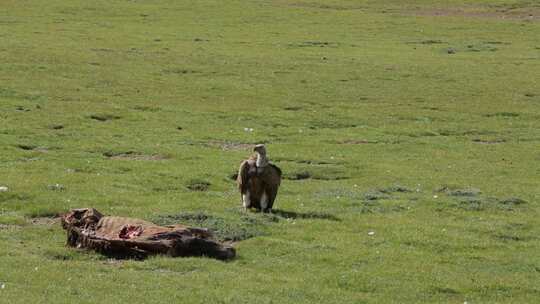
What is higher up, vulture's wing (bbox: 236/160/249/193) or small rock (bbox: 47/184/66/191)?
vulture's wing (bbox: 236/160/249/193)

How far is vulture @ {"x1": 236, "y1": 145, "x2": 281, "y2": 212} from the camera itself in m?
19.5

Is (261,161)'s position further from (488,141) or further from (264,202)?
(488,141)

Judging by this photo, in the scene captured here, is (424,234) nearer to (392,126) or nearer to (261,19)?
(392,126)

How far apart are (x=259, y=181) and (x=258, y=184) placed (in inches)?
3.4

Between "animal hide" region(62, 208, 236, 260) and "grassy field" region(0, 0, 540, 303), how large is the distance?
239 mm

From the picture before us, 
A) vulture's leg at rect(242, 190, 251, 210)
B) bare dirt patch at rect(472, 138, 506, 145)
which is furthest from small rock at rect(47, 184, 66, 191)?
bare dirt patch at rect(472, 138, 506, 145)

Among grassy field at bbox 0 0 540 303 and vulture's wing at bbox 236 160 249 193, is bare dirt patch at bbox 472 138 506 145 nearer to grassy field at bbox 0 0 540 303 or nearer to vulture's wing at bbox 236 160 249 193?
grassy field at bbox 0 0 540 303

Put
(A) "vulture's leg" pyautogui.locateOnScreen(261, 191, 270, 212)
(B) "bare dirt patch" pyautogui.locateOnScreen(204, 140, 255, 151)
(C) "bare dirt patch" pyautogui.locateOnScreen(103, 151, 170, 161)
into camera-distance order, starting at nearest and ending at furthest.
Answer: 1. (A) "vulture's leg" pyautogui.locateOnScreen(261, 191, 270, 212)
2. (C) "bare dirt patch" pyautogui.locateOnScreen(103, 151, 170, 161)
3. (B) "bare dirt patch" pyautogui.locateOnScreen(204, 140, 255, 151)

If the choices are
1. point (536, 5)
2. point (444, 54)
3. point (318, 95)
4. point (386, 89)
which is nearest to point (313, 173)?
point (318, 95)

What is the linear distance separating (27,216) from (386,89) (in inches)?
969

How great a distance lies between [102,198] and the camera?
2086 cm

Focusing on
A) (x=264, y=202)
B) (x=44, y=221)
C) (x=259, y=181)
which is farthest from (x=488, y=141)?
(x=44, y=221)

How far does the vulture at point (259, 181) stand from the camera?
19.5 meters

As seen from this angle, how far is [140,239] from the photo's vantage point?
16.3 m
